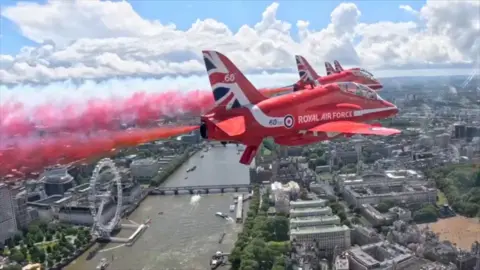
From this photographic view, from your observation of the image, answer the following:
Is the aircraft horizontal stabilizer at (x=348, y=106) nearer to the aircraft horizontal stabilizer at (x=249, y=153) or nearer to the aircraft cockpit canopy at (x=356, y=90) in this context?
the aircraft cockpit canopy at (x=356, y=90)

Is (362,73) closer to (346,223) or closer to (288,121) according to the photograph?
(288,121)

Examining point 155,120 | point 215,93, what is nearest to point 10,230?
point 155,120

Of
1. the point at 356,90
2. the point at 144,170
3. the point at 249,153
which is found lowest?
the point at 144,170

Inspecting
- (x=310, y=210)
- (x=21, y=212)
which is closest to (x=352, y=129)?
(x=310, y=210)

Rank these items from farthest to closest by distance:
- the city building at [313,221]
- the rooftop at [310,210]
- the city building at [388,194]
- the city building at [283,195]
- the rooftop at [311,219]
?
the city building at [388,194]
the city building at [283,195]
the rooftop at [310,210]
the rooftop at [311,219]
the city building at [313,221]

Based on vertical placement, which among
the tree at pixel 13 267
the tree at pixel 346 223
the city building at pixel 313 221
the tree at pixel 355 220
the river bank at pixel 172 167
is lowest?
the tree at pixel 355 220

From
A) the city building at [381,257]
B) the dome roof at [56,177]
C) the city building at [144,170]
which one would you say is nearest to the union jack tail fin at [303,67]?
the city building at [381,257]

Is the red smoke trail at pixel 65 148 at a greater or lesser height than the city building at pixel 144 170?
greater

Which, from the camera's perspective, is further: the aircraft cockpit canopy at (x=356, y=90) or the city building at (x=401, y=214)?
the city building at (x=401, y=214)
